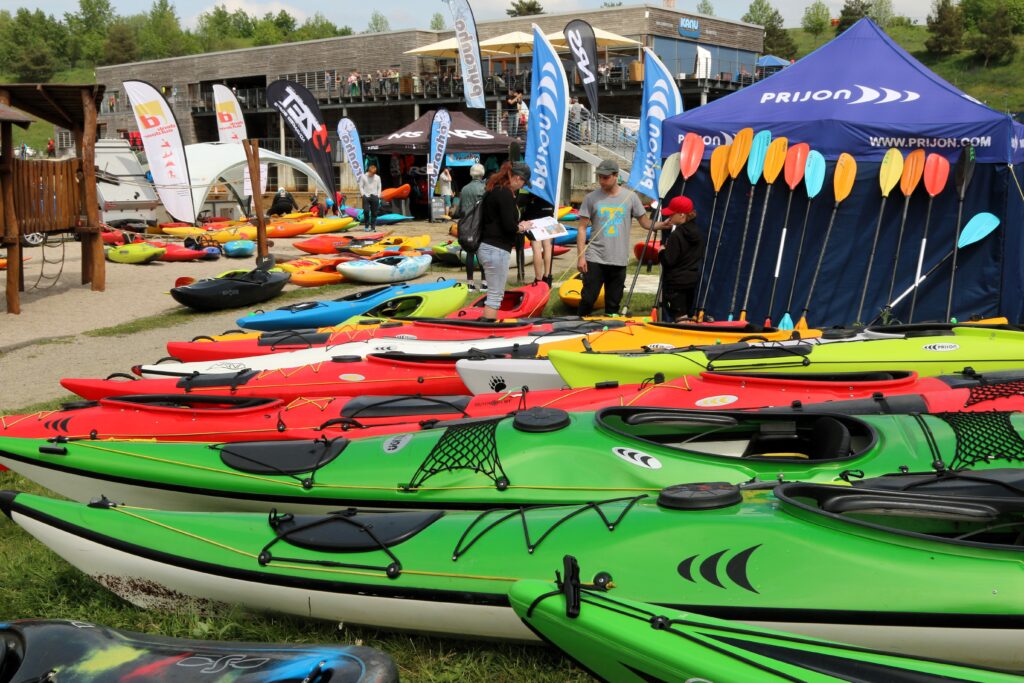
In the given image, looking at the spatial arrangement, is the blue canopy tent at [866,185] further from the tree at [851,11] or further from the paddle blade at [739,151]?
the tree at [851,11]

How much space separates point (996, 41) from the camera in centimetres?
4425

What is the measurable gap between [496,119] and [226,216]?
1031 cm

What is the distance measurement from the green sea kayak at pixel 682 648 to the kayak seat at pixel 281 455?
1645 mm

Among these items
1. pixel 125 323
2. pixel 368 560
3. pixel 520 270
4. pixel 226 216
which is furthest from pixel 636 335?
pixel 226 216

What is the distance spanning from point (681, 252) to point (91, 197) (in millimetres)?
8470

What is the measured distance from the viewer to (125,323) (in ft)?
32.7

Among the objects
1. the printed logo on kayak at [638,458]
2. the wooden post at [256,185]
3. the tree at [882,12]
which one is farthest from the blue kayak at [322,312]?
the tree at [882,12]

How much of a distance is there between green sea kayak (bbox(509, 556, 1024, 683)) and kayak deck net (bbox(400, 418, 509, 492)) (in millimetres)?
1067

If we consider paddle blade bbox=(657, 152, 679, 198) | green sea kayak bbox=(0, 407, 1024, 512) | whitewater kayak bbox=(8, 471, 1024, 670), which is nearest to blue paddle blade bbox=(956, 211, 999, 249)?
paddle blade bbox=(657, 152, 679, 198)

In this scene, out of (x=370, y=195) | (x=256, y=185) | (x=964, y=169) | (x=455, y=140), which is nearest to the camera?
(x=964, y=169)

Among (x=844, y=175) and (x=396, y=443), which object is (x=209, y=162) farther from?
(x=396, y=443)

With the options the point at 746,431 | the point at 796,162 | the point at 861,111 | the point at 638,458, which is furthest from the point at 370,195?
the point at 638,458

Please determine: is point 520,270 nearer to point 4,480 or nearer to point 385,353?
point 385,353

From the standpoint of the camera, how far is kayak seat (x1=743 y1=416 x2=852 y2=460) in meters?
4.05
